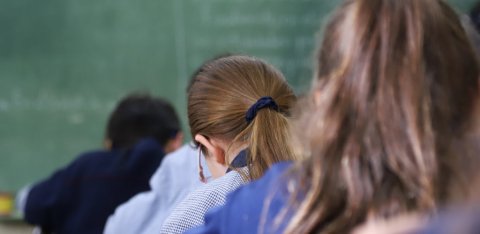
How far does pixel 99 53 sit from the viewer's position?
555 centimetres

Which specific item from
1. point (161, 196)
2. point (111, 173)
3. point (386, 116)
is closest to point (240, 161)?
point (386, 116)

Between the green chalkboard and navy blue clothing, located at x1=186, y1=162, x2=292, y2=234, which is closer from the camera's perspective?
navy blue clothing, located at x1=186, y1=162, x2=292, y2=234

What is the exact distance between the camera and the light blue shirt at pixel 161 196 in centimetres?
330

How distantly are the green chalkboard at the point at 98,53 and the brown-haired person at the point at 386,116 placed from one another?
12.5 feet

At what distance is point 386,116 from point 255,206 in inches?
10.8

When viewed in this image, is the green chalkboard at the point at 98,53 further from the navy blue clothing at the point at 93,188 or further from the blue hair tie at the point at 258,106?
the blue hair tie at the point at 258,106

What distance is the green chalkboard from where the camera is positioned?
17.8 ft

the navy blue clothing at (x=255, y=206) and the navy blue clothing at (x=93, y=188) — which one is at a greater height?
the navy blue clothing at (x=255, y=206)

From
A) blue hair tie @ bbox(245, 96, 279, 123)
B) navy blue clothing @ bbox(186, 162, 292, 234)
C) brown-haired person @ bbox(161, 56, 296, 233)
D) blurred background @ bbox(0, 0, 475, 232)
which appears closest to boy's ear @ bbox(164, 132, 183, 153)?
blurred background @ bbox(0, 0, 475, 232)

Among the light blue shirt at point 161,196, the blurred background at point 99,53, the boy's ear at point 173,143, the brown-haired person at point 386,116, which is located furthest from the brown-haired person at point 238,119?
the blurred background at point 99,53

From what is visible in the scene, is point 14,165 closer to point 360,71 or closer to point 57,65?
point 57,65

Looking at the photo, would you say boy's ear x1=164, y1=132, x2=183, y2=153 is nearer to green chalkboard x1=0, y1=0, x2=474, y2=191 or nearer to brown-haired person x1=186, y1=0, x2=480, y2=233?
green chalkboard x1=0, y1=0, x2=474, y2=191

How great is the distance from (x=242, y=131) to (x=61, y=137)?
331cm

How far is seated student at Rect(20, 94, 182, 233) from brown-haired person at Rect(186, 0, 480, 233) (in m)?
2.69
